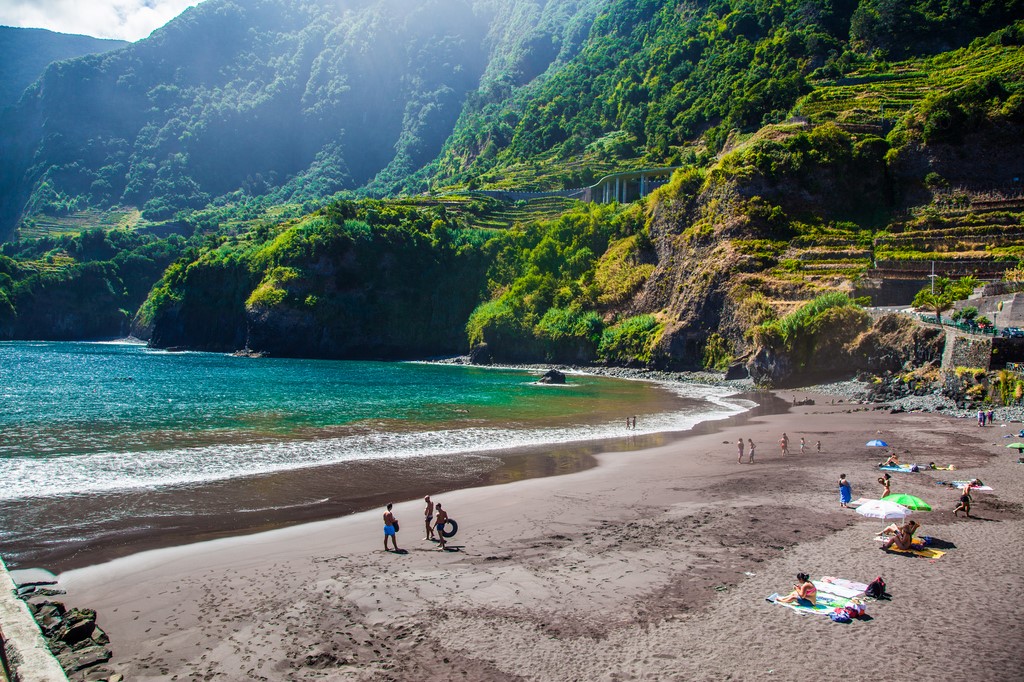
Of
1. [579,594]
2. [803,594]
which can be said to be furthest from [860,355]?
[579,594]

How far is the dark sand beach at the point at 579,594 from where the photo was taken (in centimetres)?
1035

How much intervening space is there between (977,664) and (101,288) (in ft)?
549

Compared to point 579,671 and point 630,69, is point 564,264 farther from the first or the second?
point 579,671

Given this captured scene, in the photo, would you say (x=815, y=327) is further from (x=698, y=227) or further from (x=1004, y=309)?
(x=698, y=227)

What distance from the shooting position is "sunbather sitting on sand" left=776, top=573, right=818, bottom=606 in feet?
39.9

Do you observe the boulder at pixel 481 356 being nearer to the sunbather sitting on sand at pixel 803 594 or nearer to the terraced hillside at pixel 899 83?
the terraced hillside at pixel 899 83

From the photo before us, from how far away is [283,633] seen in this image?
11484 mm

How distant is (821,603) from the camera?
40.1 ft

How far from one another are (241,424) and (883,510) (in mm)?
29526

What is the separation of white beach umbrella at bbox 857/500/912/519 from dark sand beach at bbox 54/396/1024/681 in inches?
18.2

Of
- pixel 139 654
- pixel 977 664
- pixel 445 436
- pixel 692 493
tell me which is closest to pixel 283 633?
pixel 139 654

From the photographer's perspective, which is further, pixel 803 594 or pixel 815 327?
pixel 815 327

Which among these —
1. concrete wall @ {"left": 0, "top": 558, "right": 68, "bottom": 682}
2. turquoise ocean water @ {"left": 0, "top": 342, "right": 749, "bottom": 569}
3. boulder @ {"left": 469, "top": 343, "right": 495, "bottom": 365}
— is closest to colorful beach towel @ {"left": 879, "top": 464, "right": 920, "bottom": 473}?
turquoise ocean water @ {"left": 0, "top": 342, "right": 749, "bottom": 569}

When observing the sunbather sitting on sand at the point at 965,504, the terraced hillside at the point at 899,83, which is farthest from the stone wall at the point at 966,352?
the terraced hillside at the point at 899,83
